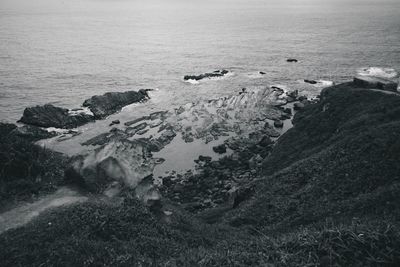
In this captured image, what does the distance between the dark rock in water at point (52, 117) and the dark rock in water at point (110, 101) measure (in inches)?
113

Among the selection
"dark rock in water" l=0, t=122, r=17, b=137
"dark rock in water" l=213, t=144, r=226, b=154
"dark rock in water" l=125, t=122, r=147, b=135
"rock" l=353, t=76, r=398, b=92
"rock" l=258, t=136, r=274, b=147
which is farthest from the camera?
"dark rock in water" l=125, t=122, r=147, b=135

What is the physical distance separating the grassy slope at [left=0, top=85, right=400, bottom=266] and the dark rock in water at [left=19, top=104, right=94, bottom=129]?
3525cm

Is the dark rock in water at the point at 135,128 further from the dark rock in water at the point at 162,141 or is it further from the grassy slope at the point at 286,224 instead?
the grassy slope at the point at 286,224

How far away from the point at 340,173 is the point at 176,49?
108 metres

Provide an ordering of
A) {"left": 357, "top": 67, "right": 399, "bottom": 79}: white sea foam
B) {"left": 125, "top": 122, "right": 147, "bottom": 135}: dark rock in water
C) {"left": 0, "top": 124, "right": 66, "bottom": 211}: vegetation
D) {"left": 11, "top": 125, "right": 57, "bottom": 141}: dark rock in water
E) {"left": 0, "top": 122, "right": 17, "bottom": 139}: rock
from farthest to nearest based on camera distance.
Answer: {"left": 357, "top": 67, "right": 399, "bottom": 79}: white sea foam → {"left": 125, "top": 122, "right": 147, "bottom": 135}: dark rock in water → {"left": 11, "top": 125, "right": 57, "bottom": 141}: dark rock in water → {"left": 0, "top": 122, "right": 17, "bottom": 139}: rock → {"left": 0, "top": 124, "right": 66, "bottom": 211}: vegetation

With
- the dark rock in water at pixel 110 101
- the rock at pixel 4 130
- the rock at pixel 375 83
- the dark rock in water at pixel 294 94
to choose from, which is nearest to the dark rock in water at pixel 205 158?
the dark rock in water at pixel 110 101

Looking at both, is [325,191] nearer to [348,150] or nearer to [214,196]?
[348,150]

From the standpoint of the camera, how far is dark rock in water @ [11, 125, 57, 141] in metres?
53.8

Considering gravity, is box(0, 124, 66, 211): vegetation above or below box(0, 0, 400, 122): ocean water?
above

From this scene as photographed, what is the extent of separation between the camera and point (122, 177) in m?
28.3

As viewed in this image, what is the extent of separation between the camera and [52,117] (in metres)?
60.7

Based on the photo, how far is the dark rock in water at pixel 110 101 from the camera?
65062 millimetres

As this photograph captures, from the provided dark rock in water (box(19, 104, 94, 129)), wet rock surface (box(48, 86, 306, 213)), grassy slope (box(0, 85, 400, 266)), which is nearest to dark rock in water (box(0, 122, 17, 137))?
dark rock in water (box(19, 104, 94, 129))

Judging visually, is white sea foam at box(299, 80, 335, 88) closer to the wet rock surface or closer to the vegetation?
the wet rock surface
